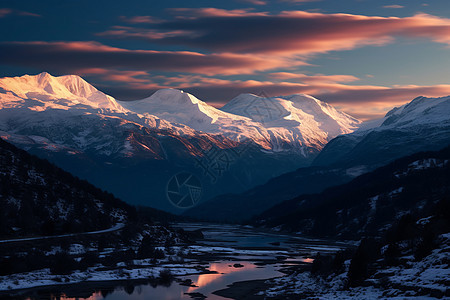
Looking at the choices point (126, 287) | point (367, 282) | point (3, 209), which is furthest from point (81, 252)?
point (367, 282)

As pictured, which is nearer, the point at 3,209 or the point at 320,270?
the point at 320,270

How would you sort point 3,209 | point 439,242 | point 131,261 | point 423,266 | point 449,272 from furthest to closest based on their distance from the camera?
point 3,209 < point 131,261 < point 439,242 < point 423,266 < point 449,272

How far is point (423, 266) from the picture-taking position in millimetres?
99750

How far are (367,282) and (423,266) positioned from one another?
947 cm

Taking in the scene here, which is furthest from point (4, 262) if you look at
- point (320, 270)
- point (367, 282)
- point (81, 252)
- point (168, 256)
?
point (367, 282)

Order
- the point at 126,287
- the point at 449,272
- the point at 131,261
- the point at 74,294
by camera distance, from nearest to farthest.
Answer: the point at 449,272 < the point at 74,294 < the point at 126,287 < the point at 131,261

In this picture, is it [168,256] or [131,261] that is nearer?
[131,261]

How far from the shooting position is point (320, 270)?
131625 mm

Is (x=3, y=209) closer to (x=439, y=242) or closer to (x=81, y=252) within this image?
(x=81, y=252)

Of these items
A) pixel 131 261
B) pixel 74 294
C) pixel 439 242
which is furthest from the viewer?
pixel 131 261

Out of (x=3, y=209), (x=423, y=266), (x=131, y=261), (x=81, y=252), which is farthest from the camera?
(x=3, y=209)

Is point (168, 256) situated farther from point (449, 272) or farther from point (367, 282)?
point (449, 272)

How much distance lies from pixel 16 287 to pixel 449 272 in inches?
3167

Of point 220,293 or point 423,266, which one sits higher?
A: point 423,266
